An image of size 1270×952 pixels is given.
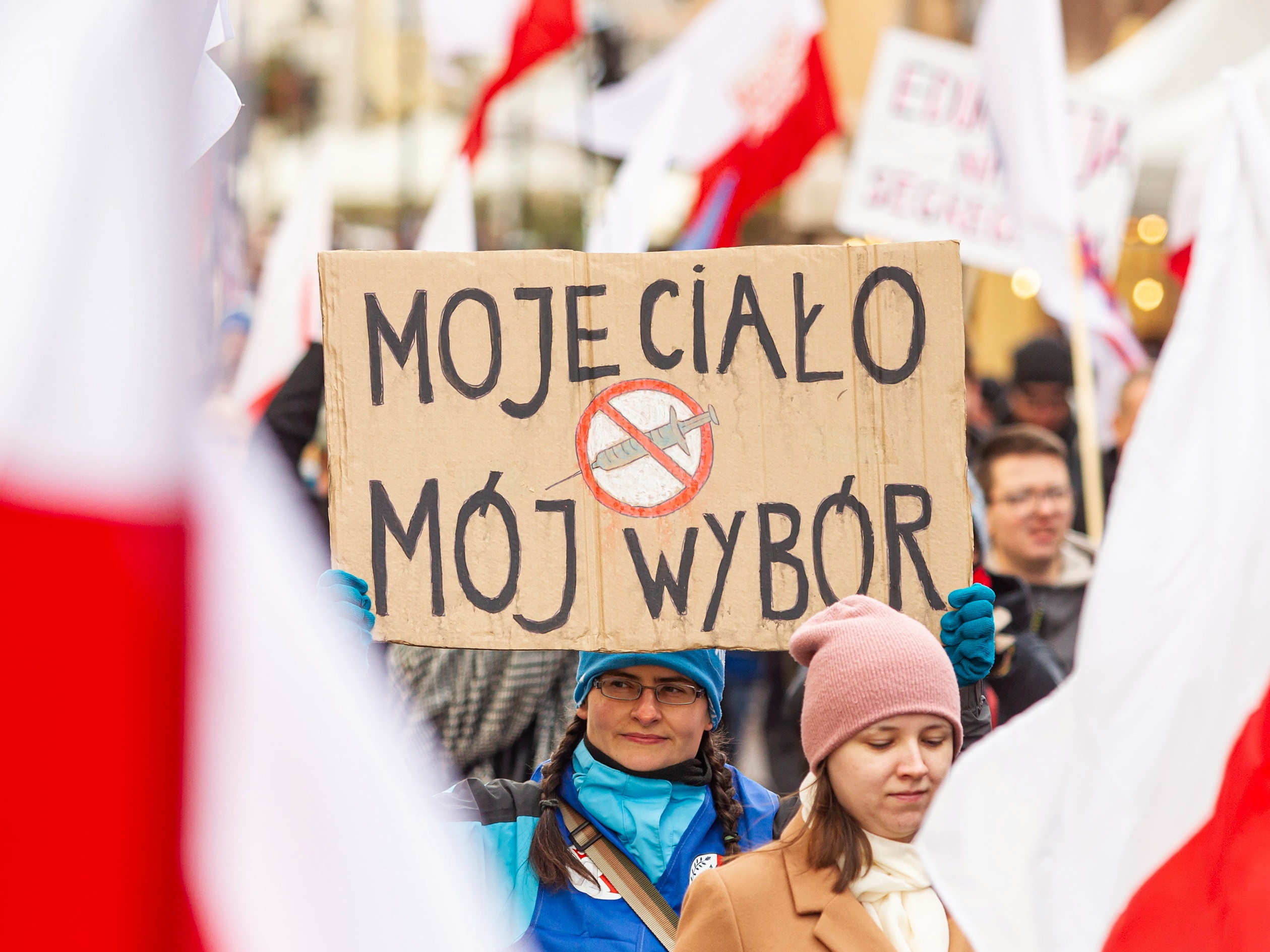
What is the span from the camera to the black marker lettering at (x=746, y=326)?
273cm

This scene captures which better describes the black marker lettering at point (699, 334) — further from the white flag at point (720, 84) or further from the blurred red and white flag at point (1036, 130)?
the white flag at point (720, 84)

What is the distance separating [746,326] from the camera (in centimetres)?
273

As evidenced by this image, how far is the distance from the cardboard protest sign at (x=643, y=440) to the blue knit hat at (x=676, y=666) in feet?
0.34

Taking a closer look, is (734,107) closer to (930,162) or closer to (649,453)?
(930,162)

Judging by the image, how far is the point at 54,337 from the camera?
114cm

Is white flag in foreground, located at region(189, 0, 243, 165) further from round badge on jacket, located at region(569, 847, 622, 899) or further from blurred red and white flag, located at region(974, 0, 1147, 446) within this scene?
blurred red and white flag, located at region(974, 0, 1147, 446)

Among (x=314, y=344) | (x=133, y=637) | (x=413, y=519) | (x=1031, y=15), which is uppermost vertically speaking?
(x=1031, y=15)

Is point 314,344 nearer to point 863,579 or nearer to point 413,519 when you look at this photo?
point 413,519

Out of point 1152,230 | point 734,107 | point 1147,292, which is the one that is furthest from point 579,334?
point 1147,292

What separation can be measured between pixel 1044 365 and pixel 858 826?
15.2 ft

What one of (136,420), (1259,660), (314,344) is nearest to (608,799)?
(1259,660)

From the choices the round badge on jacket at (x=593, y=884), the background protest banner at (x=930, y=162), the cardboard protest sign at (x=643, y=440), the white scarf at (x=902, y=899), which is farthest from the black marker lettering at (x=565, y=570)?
the background protest banner at (x=930, y=162)

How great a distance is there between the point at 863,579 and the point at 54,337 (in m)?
1.75

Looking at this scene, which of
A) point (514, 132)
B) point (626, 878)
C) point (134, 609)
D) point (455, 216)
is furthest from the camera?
point (514, 132)
